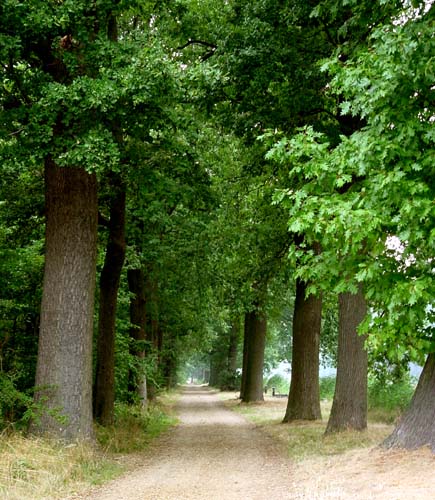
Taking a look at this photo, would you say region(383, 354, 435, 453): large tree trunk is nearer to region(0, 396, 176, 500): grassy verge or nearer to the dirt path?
the dirt path

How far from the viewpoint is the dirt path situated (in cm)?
842

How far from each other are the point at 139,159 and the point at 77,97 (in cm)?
310

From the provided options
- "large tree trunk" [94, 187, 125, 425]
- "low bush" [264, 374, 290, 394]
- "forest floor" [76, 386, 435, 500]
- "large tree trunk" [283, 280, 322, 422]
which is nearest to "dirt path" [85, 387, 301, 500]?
"forest floor" [76, 386, 435, 500]

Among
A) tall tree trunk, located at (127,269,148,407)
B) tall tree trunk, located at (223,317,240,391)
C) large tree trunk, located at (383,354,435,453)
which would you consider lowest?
tall tree trunk, located at (223,317,240,391)

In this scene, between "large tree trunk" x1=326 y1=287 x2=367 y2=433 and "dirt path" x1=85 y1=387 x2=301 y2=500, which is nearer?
"dirt path" x1=85 y1=387 x2=301 y2=500

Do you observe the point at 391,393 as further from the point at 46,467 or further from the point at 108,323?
the point at 46,467

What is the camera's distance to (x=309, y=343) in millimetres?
18016

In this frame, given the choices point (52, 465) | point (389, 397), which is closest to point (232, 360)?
point (389, 397)

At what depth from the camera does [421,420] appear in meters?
9.61

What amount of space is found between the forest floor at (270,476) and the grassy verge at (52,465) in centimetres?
36

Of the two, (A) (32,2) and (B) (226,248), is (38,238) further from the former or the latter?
(A) (32,2)

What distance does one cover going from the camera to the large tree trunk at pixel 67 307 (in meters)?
10.7

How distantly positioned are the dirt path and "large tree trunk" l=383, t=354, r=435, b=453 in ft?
6.23

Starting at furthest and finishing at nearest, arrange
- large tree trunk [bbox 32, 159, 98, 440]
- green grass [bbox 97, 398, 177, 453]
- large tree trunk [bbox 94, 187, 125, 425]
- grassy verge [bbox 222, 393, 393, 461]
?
1. large tree trunk [bbox 94, 187, 125, 425]
2. green grass [bbox 97, 398, 177, 453]
3. grassy verge [bbox 222, 393, 393, 461]
4. large tree trunk [bbox 32, 159, 98, 440]
